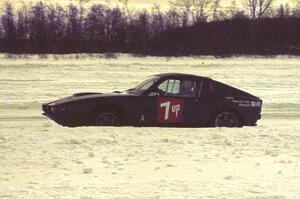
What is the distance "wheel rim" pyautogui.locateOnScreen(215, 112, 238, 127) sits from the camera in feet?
46.1

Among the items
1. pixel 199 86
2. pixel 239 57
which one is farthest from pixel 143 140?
pixel 239 57

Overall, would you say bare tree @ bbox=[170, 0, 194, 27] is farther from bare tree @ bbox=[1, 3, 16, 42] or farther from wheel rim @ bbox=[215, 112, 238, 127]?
wheel rim @ bbox=[215, 112, 238, 127]

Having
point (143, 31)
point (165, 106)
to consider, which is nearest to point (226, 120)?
point (165, 106)

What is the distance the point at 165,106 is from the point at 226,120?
1.55 metres

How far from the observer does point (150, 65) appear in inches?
1491

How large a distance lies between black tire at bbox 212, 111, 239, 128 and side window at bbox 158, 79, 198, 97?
0.74 metres

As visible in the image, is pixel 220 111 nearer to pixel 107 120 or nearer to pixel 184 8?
pixel 107 120

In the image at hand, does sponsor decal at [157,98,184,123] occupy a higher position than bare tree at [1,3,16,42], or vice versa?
bare tree at [1,3,16,42]

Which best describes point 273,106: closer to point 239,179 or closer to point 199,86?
point 199,86

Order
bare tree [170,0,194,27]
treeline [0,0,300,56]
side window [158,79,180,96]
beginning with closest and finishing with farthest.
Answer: side window [158,79,180,96] → treeline [0,0,300,56] → bare tree [170,0,194,27]

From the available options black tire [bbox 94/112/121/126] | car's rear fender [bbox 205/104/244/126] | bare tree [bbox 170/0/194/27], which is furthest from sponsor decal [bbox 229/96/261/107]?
bare tree [bbox 170/0/194/27]

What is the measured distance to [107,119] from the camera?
13.3 meters

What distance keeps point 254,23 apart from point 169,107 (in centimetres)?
4006

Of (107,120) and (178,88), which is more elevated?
(178,88)
